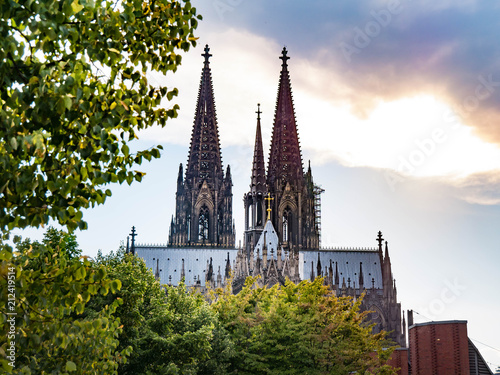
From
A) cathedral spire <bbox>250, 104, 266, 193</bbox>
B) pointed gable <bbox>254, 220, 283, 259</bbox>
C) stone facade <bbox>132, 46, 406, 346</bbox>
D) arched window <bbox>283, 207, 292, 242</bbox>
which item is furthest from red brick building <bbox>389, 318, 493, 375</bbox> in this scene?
cathedral spire <bbox>250, 104, 266, 193</bbox>

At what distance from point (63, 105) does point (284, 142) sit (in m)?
97.2

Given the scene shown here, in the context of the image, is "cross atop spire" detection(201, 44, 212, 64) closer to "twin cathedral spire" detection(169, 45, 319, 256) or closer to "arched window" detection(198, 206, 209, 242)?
"twin cathedral spire" detection(169, 45, 319, 256)

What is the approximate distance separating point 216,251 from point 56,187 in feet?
296

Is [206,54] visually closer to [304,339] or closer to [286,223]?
[286,223]

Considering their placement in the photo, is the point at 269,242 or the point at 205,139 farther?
the point at 205,139

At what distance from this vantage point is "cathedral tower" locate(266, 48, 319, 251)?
99250 mm

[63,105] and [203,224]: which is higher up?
[203,224]

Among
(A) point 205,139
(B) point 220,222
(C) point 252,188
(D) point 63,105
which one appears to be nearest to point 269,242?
(C) point 252,188

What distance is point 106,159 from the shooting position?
1023 cm

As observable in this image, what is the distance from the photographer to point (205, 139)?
107125 mm

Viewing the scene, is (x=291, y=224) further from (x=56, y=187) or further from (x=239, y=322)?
(x=56, y=187)

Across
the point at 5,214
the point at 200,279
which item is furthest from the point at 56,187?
the point at 200,279

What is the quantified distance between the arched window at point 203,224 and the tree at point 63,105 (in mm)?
91149

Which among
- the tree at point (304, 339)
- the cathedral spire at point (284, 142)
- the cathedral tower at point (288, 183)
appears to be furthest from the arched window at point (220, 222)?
the tree at point (304, 339)
